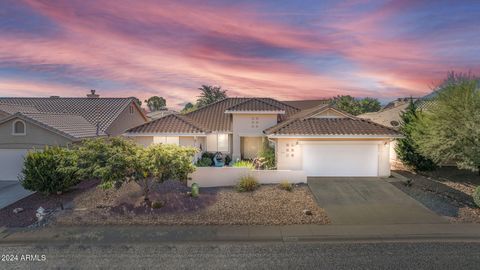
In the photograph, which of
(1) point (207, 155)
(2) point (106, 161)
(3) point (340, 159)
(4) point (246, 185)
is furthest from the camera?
(1) point (207, 155)

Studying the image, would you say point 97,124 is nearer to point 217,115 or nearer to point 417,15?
point 217,115

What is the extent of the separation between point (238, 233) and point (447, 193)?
495 inches

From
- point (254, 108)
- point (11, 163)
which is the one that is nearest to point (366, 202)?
point (254, 108)

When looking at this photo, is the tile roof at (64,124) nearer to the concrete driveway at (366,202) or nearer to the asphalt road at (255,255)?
the asphalt road at (255,255)

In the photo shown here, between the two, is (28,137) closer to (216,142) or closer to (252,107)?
(216,142)

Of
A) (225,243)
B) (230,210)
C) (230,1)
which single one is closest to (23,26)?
(230,1)

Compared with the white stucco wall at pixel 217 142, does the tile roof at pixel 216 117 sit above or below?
above

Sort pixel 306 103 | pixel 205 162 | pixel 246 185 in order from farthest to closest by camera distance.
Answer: pixel 306 103 < pixel 205 162 < pixel 246 185

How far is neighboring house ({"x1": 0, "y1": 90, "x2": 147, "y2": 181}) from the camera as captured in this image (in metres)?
16.9

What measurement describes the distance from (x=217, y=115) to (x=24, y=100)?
2261 centimetres

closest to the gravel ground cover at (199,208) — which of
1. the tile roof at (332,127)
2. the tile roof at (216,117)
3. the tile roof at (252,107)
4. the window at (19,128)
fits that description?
the tile roof at (332,127)

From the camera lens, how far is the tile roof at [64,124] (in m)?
16.8

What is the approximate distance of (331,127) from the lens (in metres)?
17.2

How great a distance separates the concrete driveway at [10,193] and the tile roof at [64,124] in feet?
13.4
